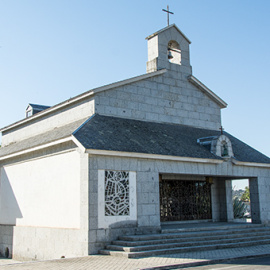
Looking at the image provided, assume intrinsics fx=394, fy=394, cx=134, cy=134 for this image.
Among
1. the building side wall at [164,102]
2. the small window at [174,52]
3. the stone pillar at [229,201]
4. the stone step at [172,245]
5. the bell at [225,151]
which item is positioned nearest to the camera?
the stone step at [172,245]

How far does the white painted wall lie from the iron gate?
17.7 feet

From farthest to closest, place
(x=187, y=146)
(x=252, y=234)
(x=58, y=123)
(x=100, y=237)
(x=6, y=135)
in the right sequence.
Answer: (x=6, y=135), (x=58, y=123), (x=187, y=146), (x=252, y=234), (x=100, y=237)

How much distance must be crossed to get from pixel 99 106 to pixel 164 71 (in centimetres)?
460

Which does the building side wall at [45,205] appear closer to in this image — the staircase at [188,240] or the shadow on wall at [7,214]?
the shadow on wall at [7,214]

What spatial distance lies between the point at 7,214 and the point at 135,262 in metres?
10.7

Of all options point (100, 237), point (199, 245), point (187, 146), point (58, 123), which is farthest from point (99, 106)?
point (199, 245)

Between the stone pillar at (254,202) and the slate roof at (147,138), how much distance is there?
1.14 metres

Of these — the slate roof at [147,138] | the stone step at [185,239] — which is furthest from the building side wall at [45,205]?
the stone step at [185,239]

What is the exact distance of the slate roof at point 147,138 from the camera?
607 inches

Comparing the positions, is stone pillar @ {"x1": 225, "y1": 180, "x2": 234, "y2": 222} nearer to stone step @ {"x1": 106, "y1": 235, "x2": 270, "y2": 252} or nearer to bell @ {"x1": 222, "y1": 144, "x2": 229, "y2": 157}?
bell @ {"x1": 222, "y1": 144, "x2": 229, "y2": 157}

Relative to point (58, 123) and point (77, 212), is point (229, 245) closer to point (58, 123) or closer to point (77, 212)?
point (77, 212)

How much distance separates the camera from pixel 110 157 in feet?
49.4

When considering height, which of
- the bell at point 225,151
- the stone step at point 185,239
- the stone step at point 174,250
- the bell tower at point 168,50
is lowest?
the stone step at point 174,250

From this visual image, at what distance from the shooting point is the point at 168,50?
72.0ft
